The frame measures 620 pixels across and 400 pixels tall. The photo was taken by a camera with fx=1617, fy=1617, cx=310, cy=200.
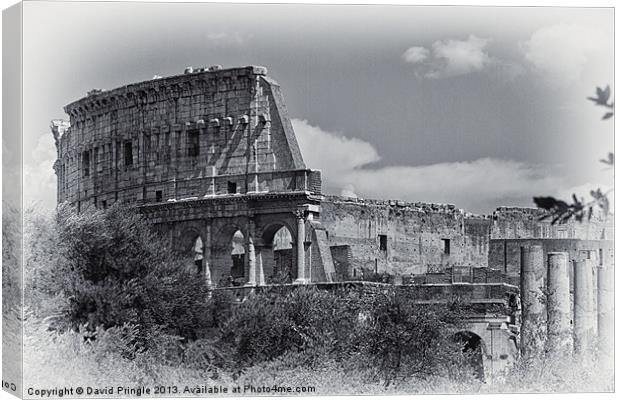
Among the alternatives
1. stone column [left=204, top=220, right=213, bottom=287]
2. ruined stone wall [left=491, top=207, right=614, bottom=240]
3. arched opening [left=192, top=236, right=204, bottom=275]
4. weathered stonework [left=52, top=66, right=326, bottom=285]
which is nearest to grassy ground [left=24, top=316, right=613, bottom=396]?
weathered stonework [left=52, top=66, right=326, bottom=285]

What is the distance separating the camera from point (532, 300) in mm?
35688

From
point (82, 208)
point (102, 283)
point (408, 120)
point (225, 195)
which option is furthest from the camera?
point (225, 195)

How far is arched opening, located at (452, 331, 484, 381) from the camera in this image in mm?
34147

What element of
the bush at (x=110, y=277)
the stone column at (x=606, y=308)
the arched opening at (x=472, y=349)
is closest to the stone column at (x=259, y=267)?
the bush at (x=110, y=277)

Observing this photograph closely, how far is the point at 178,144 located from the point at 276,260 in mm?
3998

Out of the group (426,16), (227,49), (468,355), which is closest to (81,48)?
(227,49)

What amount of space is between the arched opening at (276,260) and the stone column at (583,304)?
7966 mm

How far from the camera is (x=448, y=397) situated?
1121 inches

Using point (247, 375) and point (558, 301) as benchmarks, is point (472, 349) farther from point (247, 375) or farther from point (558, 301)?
point (247, 375)

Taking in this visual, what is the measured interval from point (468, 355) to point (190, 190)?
1049 cm

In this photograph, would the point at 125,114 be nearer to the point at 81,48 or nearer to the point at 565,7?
the point at 81,48

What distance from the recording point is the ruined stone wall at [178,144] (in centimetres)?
4066

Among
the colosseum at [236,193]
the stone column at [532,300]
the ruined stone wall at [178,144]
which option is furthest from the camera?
the ruined stone wall at [178,144]

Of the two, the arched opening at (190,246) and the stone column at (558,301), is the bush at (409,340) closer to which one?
the stone column at (558,301)
